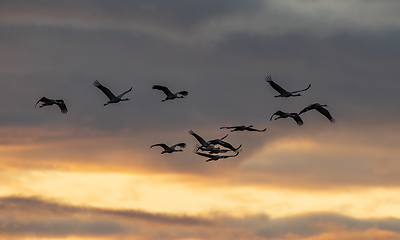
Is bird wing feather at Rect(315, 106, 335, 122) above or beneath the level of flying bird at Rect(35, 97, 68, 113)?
beneath

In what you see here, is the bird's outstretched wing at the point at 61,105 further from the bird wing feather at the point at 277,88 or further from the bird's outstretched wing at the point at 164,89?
the bird wing feather at the point at 277,88

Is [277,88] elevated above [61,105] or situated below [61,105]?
below

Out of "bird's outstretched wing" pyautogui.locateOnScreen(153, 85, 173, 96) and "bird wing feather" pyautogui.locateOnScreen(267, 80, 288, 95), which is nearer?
"bird wing feather" pyautogui.locateOnScreen(267, 80, 288, 95)

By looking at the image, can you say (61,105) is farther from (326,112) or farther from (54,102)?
(326,112)

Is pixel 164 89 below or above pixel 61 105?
above

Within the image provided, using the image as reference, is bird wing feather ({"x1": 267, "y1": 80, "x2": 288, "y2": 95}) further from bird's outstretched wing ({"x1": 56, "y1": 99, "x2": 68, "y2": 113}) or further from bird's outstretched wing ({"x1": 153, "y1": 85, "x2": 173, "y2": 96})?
bird's outstretched wing ({"x1": 56, "y1": 99, "x2": 68, "y2": 113})

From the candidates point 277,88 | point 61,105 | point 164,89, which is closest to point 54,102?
point 61,105

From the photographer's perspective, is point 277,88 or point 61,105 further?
point 61,105

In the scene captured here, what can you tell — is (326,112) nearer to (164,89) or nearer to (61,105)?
(164,89)

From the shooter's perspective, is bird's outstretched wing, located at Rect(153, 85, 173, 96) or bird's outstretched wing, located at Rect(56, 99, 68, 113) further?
bird's outstretched wing, located at Rect(153, 85, 173, 96)

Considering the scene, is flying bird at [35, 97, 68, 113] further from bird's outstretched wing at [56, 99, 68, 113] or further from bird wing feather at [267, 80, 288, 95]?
bird wing feather at [267, 80, 288, 95]

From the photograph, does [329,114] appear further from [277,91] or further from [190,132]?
[190,132]

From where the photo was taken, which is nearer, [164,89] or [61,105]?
[61,105]

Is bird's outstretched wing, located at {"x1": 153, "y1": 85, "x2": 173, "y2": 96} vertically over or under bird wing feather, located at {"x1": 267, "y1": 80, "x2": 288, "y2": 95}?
over
